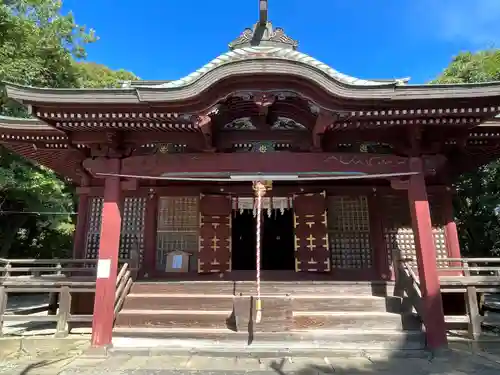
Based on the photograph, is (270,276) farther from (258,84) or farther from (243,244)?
(258,84)

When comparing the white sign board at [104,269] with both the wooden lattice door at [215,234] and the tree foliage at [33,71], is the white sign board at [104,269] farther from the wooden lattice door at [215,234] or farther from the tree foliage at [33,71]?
the tree foliage at [33,71]

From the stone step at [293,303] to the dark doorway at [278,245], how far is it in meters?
6.68

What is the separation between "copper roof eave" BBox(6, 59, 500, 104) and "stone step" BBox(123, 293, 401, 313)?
13.5 feet

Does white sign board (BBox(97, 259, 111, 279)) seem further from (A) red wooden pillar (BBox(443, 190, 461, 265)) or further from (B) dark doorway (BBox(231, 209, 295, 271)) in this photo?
(A) red wooden pillar (BBox(443, 190, 461, 265))

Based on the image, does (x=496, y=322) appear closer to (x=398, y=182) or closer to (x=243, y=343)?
(x=398, y=182)

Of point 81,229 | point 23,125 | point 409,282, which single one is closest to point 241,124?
point 23,125

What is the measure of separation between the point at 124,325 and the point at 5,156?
409 inches

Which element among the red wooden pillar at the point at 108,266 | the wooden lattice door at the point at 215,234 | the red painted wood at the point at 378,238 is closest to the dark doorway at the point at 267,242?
the wooden lattice door at the point at 215,234

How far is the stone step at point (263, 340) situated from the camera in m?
6.35

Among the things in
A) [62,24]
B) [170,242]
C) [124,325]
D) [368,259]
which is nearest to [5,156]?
[62,24]

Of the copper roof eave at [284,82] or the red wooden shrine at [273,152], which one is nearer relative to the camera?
the copper roof eave at [284,82]

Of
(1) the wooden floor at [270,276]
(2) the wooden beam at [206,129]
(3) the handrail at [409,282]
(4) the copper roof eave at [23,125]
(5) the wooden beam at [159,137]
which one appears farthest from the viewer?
(1) the wooden floor at [270,276]

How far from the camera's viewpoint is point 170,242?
9641 millimetres

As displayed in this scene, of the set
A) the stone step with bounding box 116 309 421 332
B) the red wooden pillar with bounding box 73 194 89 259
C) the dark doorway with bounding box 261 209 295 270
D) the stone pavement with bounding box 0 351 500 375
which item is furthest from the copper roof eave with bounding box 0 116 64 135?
the dark doorway with bounding box 261 209 295 270
